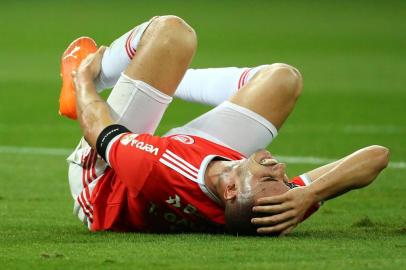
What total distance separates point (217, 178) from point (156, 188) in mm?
301

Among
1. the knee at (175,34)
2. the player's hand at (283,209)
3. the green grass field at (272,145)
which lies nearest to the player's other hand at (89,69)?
the knee at (175,34)

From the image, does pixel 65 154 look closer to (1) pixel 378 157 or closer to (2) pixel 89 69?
(2) pixel 89 69

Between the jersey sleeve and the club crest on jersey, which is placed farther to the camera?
the club crest on jersey

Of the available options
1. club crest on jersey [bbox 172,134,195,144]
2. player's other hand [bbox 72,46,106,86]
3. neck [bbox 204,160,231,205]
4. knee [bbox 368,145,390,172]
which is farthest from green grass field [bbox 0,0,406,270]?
player's other hand [bbox 72,46,106,86]

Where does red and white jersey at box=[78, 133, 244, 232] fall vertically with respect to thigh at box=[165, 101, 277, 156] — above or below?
below

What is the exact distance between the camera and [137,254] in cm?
581

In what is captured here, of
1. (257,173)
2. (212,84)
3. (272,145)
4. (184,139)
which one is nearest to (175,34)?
(184,139)

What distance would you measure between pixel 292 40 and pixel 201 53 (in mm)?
3425

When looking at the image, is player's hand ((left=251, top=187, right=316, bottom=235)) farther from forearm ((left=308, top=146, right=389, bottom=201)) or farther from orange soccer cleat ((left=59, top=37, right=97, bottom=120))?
orange soccer cleat ((left=59, top=37, right=97, bottom=120))

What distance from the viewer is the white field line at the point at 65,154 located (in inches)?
423

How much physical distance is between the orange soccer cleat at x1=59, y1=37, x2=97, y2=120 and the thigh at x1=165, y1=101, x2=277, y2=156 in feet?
2.39

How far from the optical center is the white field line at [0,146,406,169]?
10.8 meters

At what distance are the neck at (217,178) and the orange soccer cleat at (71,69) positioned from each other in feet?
3.56

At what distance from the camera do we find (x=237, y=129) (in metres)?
6.69
